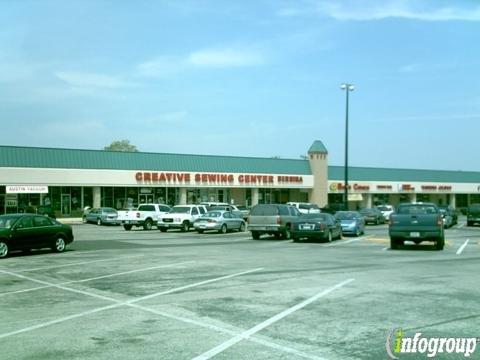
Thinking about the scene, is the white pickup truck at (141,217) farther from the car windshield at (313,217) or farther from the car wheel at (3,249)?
the car wheel at (3,249)

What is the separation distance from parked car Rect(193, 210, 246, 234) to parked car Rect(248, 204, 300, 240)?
5.54m

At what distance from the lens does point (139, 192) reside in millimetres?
58188

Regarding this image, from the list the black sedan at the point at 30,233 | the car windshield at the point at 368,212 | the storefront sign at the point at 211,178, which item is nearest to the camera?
the black sedan at the point at 30,233

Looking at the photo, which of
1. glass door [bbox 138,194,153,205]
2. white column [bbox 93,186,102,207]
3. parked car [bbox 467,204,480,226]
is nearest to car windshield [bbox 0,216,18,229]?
white column [bbox 93,186,102,207]

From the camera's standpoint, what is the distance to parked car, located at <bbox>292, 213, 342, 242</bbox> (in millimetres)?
26875

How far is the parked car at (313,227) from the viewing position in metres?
26.9

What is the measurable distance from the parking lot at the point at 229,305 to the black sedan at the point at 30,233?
169cm

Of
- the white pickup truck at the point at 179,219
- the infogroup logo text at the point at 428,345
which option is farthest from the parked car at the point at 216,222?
the infogroup logo text at the point at 428,345

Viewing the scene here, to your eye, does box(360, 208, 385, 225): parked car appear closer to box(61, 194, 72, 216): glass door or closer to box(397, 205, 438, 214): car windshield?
box(61, 194, 72, 216): glass door

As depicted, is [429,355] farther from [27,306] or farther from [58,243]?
[58,243]

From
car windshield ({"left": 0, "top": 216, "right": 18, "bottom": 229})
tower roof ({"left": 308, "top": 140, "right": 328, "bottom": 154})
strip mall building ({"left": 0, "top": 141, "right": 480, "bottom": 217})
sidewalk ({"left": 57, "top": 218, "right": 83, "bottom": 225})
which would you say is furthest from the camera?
tower roof ({"left": 308, "top": 140, "right": 328, "bottom": 154})

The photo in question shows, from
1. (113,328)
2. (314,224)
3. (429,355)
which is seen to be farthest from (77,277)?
(314,224)

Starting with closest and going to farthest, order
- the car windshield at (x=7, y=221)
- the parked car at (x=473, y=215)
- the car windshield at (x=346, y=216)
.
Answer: the car windshield at (x=7, y=221) → the car windshield at (x=346, y=216) → the parked car at (x=473, y=215)

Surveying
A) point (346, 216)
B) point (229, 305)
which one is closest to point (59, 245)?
point (229, 305)
